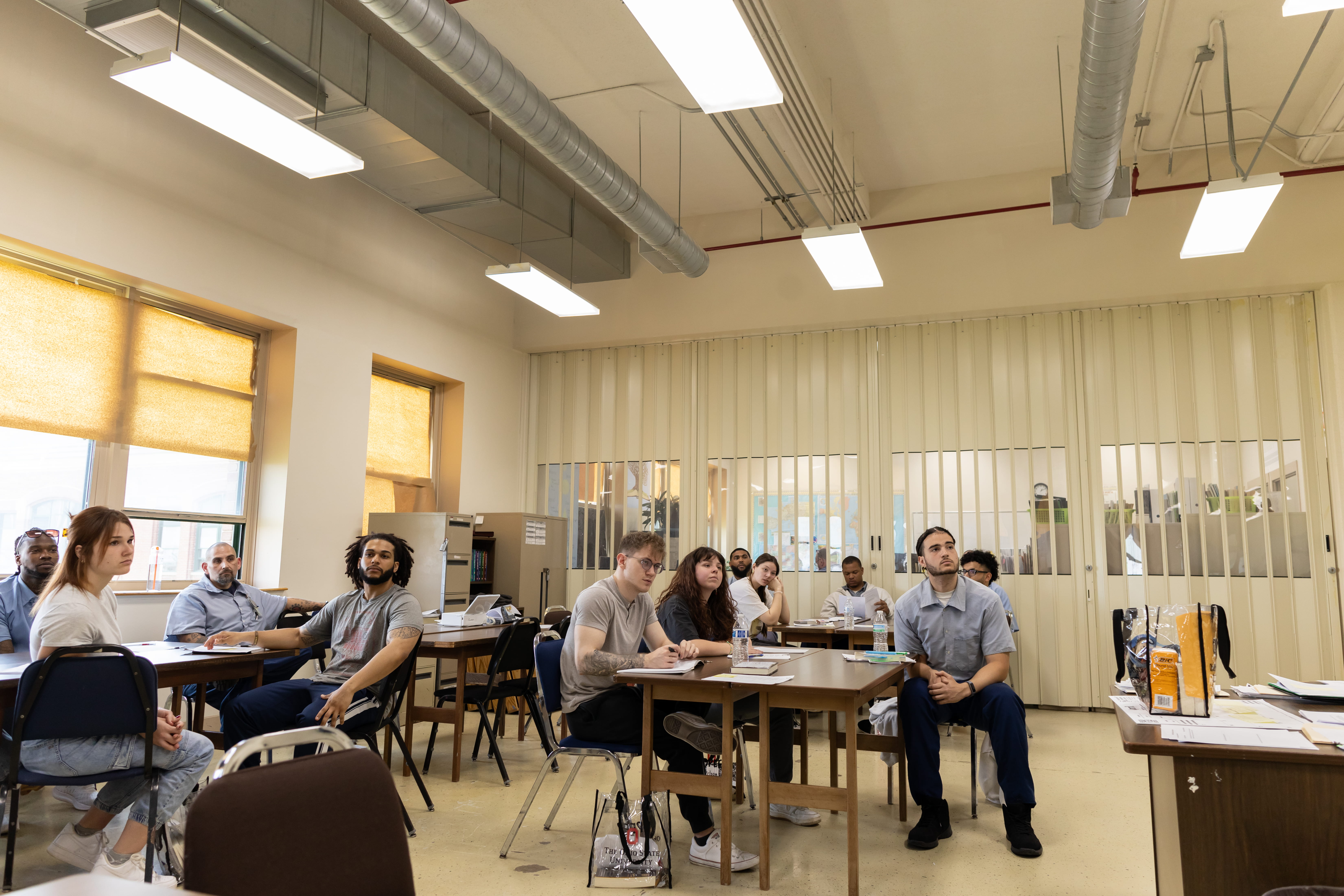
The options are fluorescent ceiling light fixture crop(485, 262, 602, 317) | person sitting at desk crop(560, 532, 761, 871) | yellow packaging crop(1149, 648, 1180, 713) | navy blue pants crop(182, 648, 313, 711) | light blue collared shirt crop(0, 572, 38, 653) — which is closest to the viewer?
yellow packaging crop(1149, 648, 1180, 713)

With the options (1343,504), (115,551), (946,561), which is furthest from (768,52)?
(1343,504)

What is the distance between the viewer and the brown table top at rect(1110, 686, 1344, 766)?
182 centimetres

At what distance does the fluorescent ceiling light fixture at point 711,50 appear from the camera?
290cm

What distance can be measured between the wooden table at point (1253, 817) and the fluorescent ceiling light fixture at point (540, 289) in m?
4.68

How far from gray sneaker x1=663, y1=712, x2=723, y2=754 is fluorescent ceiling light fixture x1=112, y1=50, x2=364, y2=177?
301 cm

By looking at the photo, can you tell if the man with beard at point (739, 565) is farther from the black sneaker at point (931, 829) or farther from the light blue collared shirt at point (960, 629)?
the black sneaker at point (931, 829)

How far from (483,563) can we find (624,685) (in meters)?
4.47

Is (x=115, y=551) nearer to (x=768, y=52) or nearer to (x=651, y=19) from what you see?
(x=651, y=19)

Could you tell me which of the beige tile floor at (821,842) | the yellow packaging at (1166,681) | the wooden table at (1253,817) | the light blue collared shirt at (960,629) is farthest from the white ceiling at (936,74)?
the wooden table at (1253,817)

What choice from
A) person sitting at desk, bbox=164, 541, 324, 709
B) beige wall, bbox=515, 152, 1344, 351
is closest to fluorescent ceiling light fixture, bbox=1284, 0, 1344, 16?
beige wall, bbox=515, 152, 1344, 351

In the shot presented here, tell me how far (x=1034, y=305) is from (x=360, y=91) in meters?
5.41

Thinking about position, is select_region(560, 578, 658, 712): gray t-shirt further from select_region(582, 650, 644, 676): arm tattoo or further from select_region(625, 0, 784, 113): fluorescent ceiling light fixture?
select_region(625, 0, 784, 113): fluorescent ceiling light fixture

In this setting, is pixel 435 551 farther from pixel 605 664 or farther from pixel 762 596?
pixel 605 664

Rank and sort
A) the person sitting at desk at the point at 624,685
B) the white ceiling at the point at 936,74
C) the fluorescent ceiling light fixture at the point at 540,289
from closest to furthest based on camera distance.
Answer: the person sitting at desk at the point at 624,685
the white ceiling at the point at 936,74
the fluorescent ceiling light fixture at the point at 540,289
